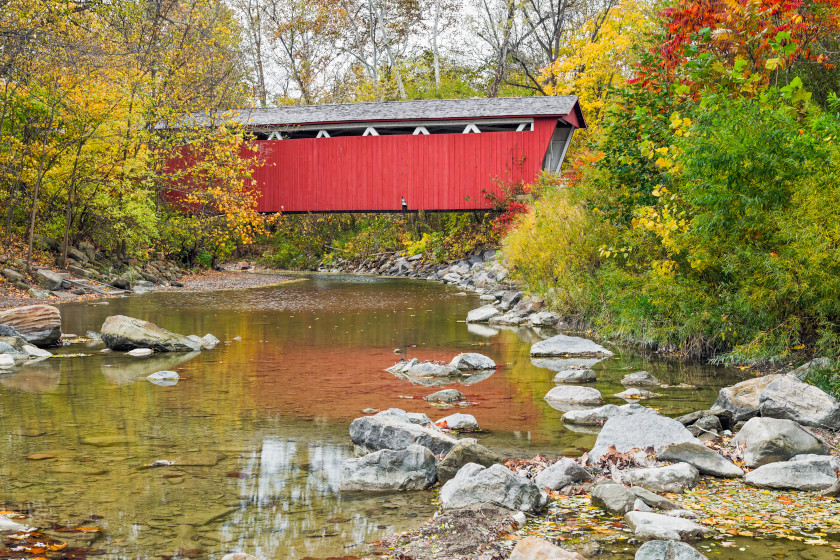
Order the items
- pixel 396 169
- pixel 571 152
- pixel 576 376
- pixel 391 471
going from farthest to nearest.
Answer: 1. pixel 571 152
2. pixel 396 169
3. pixel 576 376
4. pixel 391 471

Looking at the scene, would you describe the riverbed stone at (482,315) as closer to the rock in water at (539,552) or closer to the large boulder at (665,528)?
the large boulder at (665,528)

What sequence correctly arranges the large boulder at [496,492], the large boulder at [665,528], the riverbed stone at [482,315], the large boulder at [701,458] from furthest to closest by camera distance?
the riverbed stone at [482,315], the large boulder at [701,458], the large boulder at [496,492], the large boulder at [665,528]

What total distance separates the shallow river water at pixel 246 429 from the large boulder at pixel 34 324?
10.4 inches

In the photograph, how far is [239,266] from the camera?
1198 inches

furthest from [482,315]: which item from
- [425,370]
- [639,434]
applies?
[639,434]

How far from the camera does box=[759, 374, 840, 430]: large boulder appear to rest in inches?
201

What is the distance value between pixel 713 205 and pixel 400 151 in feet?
48.4

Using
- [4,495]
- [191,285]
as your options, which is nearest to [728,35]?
[4,495]

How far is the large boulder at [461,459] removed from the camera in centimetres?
425

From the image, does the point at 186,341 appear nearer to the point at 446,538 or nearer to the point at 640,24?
the point at 446,538

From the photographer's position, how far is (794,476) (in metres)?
4.10

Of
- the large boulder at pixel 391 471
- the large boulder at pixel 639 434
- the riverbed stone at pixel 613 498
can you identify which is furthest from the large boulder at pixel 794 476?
the large boulder at pixel 391 471

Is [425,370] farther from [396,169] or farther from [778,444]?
[396,169]

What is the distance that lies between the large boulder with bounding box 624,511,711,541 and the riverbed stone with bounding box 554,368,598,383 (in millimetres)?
3879
